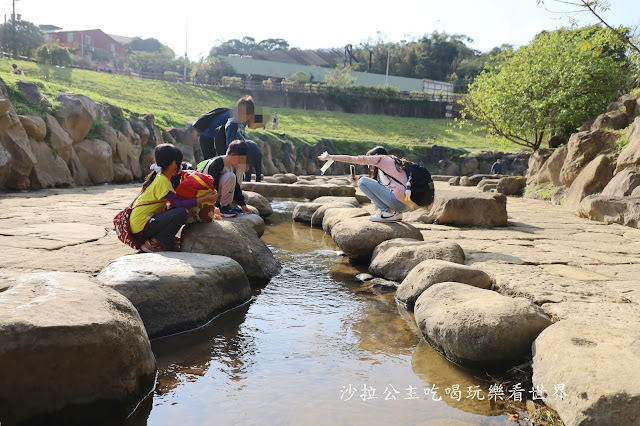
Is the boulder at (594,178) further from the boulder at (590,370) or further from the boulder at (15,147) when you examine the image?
the boulder at (15,147)

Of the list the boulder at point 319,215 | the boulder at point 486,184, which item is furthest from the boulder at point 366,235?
the boulder at point 486,184

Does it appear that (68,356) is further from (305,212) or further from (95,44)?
(95,44)

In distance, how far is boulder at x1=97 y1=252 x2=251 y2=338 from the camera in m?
3.20

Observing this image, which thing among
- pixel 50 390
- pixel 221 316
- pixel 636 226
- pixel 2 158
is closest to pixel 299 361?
pixel 221 316

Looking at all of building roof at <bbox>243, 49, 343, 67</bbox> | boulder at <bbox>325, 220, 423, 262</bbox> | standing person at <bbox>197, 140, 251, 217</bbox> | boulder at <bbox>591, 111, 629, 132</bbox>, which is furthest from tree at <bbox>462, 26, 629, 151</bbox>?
building roof at <bbox>243, 49, 343, 67</bbox>

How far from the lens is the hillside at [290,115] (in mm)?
30062

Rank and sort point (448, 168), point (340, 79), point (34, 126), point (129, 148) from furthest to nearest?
point (340, 79) → point (448, 168) → point (129, 148) → point (34, 126)

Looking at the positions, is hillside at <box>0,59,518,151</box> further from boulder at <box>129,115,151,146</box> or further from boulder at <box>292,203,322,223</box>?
boulder at <box>292,203,322,223</box>

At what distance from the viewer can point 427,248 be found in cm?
465

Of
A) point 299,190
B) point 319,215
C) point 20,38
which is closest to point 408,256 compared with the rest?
point 319,215

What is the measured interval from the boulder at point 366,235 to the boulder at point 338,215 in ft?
3.34

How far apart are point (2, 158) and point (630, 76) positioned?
14.9 meters

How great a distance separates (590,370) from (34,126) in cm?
974

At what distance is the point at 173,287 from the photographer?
10.9 ft
